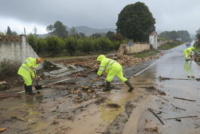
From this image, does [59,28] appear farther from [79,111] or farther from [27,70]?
[79,111]

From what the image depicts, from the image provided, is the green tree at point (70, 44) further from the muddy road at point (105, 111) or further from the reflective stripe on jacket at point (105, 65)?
the reflective stripe on jacket at point (105, 65)

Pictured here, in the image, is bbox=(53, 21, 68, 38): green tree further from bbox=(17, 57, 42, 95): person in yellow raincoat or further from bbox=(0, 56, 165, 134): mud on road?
bbox=(0, 56, 165, 134): mud on road

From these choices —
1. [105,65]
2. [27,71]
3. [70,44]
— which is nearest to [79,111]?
[105,65]

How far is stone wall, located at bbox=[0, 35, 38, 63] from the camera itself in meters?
11.1

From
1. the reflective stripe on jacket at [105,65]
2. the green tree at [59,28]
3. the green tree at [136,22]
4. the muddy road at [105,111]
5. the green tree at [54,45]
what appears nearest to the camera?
the muddy road at [105,111]

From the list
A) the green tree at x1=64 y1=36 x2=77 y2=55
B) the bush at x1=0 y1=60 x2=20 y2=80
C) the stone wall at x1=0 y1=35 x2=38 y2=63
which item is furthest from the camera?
the green tree at x1=64 y1=36 x2=77 y2=55

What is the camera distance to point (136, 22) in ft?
156

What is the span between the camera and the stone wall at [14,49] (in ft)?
36.5

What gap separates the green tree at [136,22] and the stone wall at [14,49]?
38.1 meters

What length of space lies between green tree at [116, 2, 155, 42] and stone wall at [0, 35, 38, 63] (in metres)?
38.1

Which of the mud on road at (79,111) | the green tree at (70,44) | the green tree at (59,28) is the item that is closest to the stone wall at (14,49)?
the mud on road at (79,111)

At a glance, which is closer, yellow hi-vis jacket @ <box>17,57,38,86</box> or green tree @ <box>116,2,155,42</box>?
yellow hi-vis jacket @ <box>17,57,38,86</box>

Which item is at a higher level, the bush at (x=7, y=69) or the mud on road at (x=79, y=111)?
the bush at (x=7, y=69)

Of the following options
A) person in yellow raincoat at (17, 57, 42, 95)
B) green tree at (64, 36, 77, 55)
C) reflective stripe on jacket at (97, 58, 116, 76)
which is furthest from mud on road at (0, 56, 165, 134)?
green tree at (64, 36, 77, 55)
